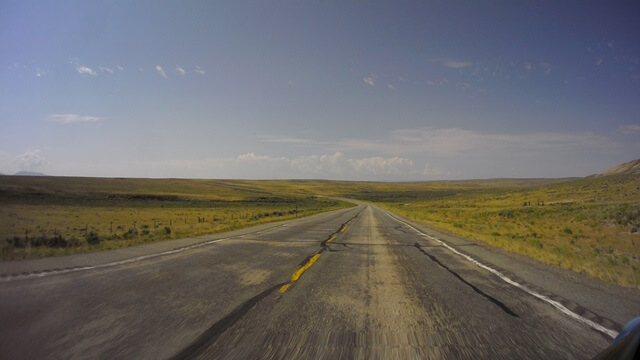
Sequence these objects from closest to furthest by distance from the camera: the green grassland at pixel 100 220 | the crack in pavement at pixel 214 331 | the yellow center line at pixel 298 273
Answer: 1. the crack in pavement at pixel 214 331
2. the yellow center line at pixel 298 273
3. the green grassland at pixel 100 220

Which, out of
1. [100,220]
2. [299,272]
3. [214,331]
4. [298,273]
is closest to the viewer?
[214,331]

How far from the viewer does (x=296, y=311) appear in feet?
15.3

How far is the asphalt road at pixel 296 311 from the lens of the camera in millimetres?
3455

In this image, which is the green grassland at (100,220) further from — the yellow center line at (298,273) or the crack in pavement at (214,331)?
the crack in pavement at (214,331)

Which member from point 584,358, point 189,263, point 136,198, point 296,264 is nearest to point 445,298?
point 584,358

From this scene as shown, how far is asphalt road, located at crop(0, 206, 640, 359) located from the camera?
11.3ft

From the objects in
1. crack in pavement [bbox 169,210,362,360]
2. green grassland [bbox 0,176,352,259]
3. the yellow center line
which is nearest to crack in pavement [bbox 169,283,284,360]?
crack in pavement [bbox 169,210,362,360]

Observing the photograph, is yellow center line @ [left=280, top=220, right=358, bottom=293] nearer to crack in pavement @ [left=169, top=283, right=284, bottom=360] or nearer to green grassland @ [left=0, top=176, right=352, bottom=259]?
crack in pavement @ [left=169, top=283, right=284, bottom=360]

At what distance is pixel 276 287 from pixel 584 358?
13.6 ft

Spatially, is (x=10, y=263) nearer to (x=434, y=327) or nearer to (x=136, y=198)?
(x=434, y=327)

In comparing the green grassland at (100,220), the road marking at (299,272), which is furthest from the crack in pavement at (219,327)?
the green grassland at (100,220)

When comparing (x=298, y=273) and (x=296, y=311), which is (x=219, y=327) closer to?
(x=296, y=311)

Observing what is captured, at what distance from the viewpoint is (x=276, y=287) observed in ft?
19.5

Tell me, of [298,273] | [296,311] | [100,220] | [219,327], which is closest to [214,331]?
[219,327]
